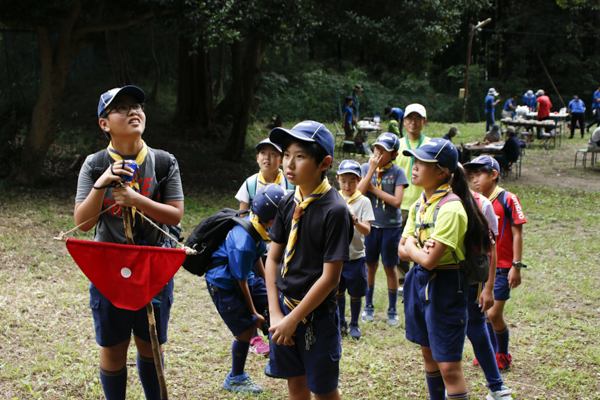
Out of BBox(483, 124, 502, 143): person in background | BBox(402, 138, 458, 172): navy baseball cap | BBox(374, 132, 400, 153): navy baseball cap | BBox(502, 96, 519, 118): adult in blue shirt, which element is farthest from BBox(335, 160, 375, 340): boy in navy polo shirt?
BBox(502, 96, 519, 118): adult in blue shirt

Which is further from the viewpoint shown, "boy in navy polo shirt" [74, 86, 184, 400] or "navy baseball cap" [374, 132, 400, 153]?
"navy baseball cap" [374, 132, 400, 153]

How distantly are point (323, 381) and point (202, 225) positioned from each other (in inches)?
58.1

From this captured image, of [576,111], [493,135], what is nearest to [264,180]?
[493,135]

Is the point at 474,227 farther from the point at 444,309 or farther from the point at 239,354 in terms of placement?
the point at 239,354

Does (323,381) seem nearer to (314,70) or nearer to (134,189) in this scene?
(134,189)

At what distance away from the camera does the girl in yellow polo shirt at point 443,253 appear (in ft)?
8.88

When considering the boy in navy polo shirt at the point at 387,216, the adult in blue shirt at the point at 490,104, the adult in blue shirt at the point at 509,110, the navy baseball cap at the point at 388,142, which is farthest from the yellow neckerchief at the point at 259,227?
the adult in blue shirt at the point at 509,110

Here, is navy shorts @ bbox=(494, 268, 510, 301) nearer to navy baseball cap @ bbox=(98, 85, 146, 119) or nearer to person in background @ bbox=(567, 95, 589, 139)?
navy baseball cap @ bbox=(98, 85, 146, 119)

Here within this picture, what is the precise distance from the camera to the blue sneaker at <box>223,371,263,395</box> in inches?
139

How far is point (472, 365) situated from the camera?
13.2ft

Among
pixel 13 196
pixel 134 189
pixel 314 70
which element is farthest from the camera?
pixel 314 70

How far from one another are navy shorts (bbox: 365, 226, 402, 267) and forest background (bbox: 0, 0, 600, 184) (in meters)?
→ 5.29

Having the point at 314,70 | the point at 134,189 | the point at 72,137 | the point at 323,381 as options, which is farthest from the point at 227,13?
the point at 314,70

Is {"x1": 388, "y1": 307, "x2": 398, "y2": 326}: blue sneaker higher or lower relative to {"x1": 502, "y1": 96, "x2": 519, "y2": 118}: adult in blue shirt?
lower
